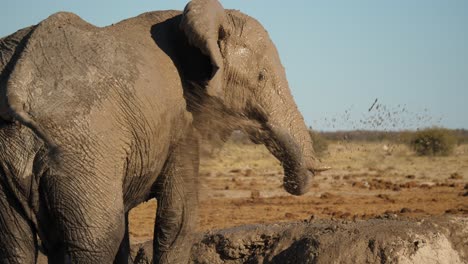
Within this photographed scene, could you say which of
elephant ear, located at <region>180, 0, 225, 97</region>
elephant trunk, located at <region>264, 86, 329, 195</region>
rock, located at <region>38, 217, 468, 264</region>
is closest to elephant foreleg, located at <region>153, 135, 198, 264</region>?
elephant trunk, located at <region>264, 86, 329, 195</region>

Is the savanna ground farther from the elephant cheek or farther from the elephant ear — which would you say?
the elephant ear

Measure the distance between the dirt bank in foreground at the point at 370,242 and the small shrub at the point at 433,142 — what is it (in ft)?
89.0

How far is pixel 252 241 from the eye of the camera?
824cm

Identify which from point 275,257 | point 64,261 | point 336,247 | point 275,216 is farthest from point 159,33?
point 275,216

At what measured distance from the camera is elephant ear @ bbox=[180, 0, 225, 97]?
5.05 meters

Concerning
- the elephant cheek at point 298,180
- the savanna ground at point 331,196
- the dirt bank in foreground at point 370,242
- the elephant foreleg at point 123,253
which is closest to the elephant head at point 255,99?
the elephant cheek at point 298,180

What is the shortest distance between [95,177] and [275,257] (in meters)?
3.17

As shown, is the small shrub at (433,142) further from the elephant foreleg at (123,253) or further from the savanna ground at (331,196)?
the elephant foreleg at (123,253)

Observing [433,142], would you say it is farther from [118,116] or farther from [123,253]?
[118,116]

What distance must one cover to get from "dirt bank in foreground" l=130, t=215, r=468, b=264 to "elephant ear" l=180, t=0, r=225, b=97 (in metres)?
2.18

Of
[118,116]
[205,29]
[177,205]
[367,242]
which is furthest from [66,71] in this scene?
[367,242]

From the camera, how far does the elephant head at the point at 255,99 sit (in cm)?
531

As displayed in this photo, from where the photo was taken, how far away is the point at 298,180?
5520 mm

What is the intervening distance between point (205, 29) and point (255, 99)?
1.88ft
